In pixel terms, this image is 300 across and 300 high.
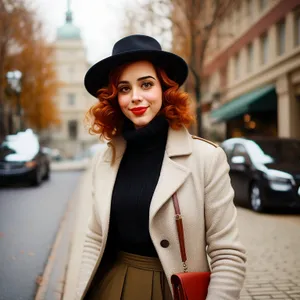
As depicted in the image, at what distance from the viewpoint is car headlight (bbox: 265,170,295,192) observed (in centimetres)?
870

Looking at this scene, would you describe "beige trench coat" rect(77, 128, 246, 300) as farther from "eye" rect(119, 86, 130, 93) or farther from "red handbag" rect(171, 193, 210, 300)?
"eye" rect(119, 86, 130, 93)

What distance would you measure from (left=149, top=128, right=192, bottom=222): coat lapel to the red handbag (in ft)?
0.31

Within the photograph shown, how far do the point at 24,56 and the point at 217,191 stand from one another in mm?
29994

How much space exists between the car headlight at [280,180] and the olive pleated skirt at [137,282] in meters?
7.15

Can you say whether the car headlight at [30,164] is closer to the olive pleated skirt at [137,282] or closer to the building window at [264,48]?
the building window at [264,48]

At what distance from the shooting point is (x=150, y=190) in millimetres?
2084

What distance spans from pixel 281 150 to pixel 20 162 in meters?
9.36

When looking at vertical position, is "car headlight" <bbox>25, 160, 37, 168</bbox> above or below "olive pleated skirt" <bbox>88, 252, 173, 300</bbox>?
above

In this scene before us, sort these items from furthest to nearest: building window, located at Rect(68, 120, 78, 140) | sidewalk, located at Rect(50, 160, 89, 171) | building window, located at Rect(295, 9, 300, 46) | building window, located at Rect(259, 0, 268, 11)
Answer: building window, located at Rect(68, 120, 78, 140) < sidewalk, located at Rect(50, 160, 89, 171) < building window, located at Rect(259, 0, 268, 11) < building window, located at Rect(295, 9, 300, 46)

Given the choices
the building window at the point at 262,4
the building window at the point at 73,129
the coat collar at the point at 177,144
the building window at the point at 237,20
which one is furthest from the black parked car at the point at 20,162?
the building window at the point at 73,129

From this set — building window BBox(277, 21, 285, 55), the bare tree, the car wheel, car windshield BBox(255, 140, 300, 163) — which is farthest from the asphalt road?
building window BBox(277, 21, 285, 55)

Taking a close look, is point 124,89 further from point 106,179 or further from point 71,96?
point 71,96

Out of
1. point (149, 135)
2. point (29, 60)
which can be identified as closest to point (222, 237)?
point (149, 135)

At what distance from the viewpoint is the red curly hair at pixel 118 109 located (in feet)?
7.16
